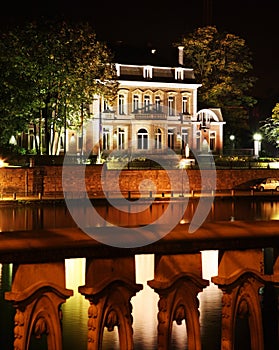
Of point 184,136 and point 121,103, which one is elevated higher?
point 121,103

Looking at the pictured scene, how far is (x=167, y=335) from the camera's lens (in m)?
4.28

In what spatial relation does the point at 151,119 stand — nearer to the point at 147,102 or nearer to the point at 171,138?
the point at 147,102

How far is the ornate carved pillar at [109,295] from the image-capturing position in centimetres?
418

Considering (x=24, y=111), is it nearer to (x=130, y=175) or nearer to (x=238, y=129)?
(x=130, y=175)

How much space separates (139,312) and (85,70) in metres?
45.4

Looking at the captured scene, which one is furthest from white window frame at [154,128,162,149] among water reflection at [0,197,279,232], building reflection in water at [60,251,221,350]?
building reflection in water at [60,251,221,350]

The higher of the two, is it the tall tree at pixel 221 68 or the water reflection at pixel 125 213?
the tall tree at pixel 221 68

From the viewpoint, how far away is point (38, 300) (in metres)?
4.05

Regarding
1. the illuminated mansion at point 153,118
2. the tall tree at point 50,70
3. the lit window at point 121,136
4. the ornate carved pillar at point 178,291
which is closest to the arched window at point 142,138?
the illuminated mansion at point 153,118

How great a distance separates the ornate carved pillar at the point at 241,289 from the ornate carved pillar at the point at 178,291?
17 cm

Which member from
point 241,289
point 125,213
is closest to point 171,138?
point 125,213

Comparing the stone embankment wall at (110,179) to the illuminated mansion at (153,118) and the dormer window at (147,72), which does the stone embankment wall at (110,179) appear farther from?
the dormer window at (147,72)

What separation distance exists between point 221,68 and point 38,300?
73.5 metres

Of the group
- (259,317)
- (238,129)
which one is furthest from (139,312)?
(238,129)
